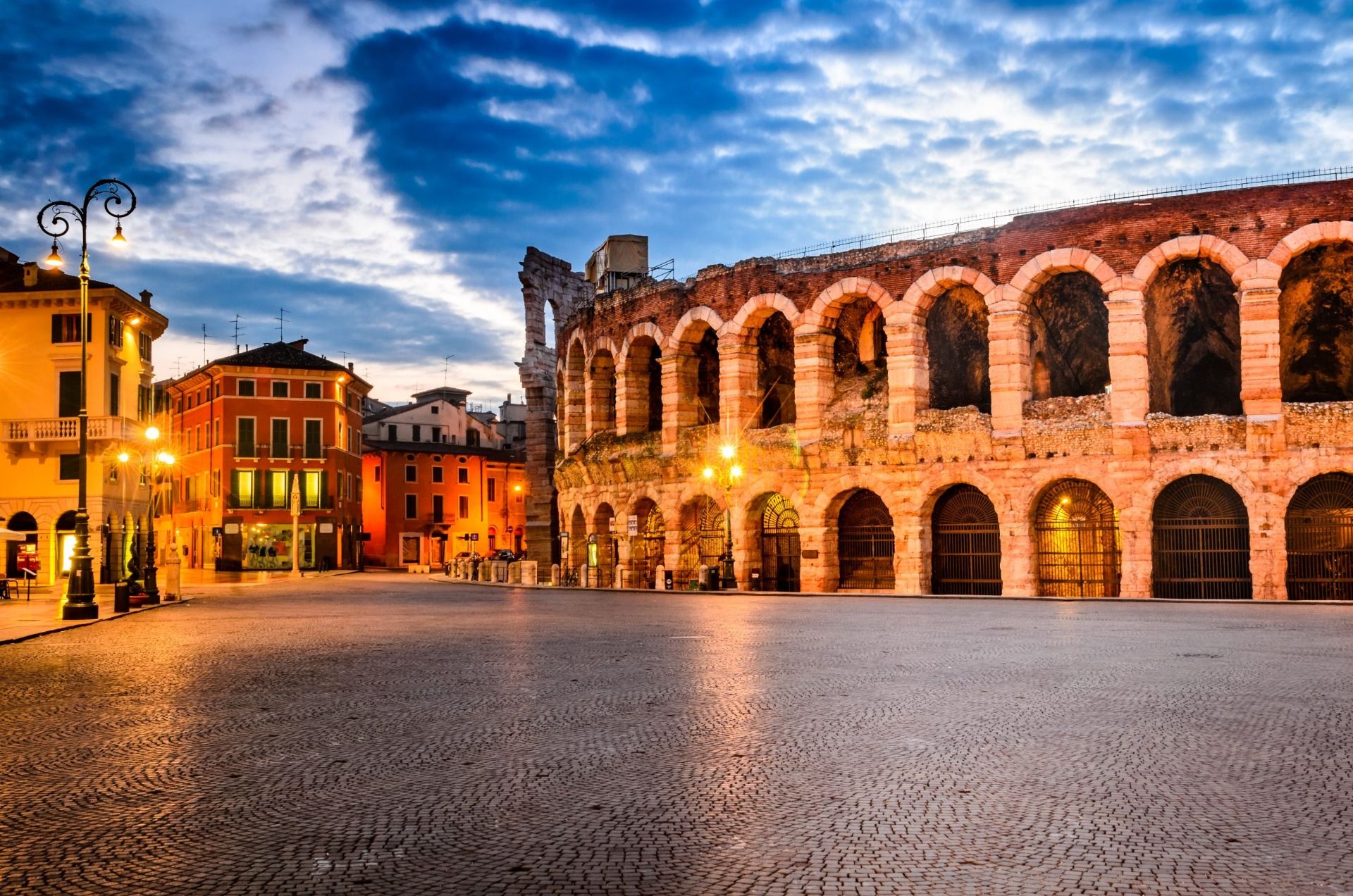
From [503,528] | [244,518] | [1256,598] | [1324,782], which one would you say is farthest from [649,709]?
[503,528]

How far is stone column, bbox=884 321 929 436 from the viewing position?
34.9 meters

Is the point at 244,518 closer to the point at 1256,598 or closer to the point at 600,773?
the point at 1256,598

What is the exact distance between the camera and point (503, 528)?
3334 inches

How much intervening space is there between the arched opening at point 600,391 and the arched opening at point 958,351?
1300 centimetres

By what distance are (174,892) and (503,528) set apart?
263ft

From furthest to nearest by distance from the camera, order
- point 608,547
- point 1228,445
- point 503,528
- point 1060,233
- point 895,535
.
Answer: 1. point 503,528
2. point 608,547
3. point 895,535
4. point 1060,233
5. point 1228,445

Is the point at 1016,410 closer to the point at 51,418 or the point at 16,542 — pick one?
the point at 51,418

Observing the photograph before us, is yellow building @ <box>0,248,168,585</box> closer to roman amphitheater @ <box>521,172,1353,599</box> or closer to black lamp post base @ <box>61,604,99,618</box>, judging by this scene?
roman amphitheater @ <box>521,172,1353,599</box>

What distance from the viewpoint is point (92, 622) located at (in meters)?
23.3

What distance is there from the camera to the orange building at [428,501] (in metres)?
78.2

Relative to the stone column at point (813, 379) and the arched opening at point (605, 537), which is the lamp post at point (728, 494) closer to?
the stone column at point (813, 379)

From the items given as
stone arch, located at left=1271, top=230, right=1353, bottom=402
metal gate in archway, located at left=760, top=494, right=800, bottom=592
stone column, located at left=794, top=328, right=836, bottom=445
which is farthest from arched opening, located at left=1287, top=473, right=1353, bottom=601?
metal gate in archway, located at left=760, top=494, right=800, bottom=592

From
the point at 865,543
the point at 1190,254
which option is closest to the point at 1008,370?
the point at 1190,254

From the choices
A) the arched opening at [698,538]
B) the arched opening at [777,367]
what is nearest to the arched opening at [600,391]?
the arched opening at [698,538]
